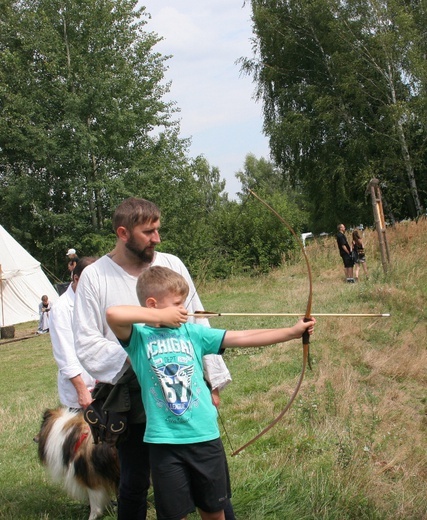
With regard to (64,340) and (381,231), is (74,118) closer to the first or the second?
(381,231)

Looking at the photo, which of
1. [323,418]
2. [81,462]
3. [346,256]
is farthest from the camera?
[346,256]

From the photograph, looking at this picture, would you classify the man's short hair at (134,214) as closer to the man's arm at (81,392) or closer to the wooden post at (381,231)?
the man's arm at (81,392)

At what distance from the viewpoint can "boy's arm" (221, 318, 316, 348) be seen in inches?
118

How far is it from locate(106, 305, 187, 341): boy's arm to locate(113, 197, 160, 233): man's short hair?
539 mm

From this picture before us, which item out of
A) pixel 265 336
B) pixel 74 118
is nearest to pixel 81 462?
pixel 265 336

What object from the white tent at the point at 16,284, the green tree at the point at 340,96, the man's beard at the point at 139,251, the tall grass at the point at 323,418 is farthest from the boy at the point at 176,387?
the green tree at the point at 340,96

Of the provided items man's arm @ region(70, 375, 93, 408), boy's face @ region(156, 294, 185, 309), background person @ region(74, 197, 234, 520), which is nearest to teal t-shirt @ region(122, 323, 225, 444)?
boy's face @ region(156, 294, 185, 309)

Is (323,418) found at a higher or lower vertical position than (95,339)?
lower

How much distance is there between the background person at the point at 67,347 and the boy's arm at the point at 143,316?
4.64 ft

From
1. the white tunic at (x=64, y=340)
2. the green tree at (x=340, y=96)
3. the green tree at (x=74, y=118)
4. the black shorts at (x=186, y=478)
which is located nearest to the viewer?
the black shorts at (x=186, y=478)

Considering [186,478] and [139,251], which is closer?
[186,478]

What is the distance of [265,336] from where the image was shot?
303 centimetres

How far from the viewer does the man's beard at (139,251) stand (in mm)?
3410

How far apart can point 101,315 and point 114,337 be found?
14 centimetres
